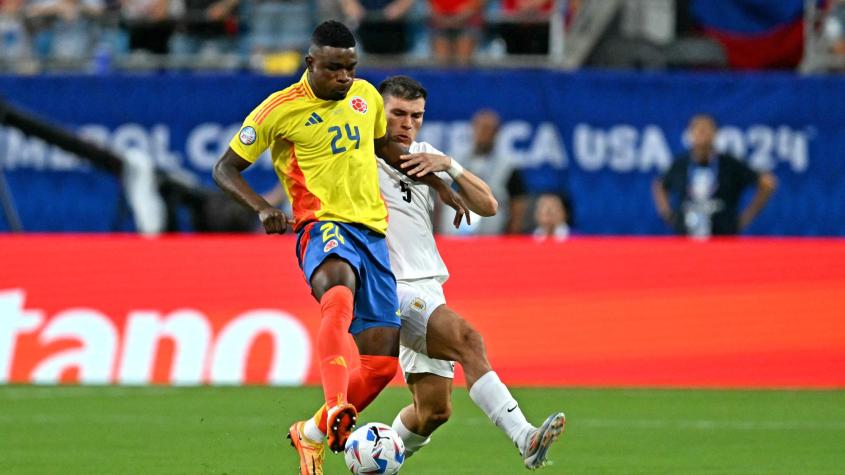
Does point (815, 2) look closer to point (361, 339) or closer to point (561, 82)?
point (561, 82)

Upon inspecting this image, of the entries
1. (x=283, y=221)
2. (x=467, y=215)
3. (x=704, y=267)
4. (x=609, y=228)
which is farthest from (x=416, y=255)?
(x=609, y=228)

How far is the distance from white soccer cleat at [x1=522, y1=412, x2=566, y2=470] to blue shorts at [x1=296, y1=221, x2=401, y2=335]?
89 cm

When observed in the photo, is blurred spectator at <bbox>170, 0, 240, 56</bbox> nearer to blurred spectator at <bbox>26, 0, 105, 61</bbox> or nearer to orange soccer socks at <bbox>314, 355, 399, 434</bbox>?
blurred spectator at <bbox>26, 0, 105, 61</bbox>

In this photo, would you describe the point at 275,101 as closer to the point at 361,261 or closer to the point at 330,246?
the point at 330,246

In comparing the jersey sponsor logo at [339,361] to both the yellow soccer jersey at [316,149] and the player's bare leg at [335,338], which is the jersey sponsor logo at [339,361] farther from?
the yellow soccer jersey at [316,149]

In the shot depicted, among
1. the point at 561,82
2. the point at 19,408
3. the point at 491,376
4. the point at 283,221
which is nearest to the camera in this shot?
the point at 283,221

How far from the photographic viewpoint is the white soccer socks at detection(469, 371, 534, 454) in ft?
26.5

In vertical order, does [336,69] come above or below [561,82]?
above

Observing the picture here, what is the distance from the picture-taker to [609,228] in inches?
720

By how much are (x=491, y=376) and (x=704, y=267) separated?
618cm

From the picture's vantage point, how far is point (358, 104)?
8.21m

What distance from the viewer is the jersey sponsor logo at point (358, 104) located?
26.8 ft

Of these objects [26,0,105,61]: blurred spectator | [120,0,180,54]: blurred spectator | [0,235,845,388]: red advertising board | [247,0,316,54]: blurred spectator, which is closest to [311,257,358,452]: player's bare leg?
[0,235,845,388]: red advertising board

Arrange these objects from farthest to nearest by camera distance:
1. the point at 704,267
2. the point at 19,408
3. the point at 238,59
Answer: the point at 238,59
the point at 704,267
the point at 19,408
